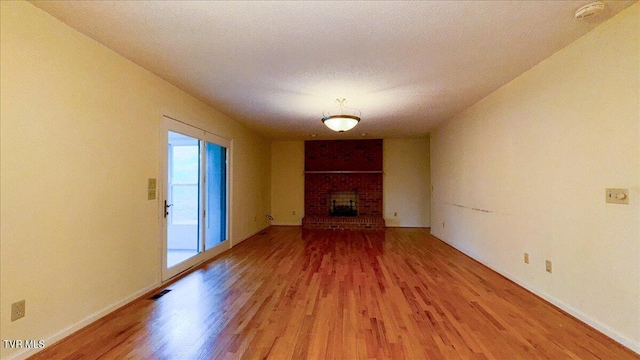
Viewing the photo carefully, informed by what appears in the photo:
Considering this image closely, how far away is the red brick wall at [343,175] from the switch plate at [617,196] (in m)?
5.64

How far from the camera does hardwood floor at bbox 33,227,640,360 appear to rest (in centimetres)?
194

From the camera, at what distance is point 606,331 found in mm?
2135

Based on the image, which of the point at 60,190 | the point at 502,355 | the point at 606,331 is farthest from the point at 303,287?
the point at 606,331

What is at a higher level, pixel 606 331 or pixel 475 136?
pixel 475 136

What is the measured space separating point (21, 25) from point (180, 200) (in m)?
2.45

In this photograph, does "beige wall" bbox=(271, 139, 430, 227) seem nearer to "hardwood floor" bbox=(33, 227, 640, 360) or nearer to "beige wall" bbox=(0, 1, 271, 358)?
"hardwood floor" bbox=(33, 227, 640, 360)

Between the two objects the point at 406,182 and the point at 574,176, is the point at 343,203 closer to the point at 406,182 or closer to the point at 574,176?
the point at 406,182

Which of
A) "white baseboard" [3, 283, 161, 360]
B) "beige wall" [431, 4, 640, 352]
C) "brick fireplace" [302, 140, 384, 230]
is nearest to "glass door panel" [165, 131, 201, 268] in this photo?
"white baseboard" [3, 283, 161, 360]

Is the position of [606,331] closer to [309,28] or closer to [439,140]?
[309,28]

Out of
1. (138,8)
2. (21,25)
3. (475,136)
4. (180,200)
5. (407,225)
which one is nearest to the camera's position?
(21,25)

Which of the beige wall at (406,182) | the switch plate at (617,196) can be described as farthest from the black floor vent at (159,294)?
the beige wall at (406,182)

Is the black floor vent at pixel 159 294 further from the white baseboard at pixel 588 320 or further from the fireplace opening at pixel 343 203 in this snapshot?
the fireplace opening at pixel 343 203

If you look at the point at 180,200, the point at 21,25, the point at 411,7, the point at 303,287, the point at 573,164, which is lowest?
the point at 303,287

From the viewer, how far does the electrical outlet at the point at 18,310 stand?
180 centimetres
